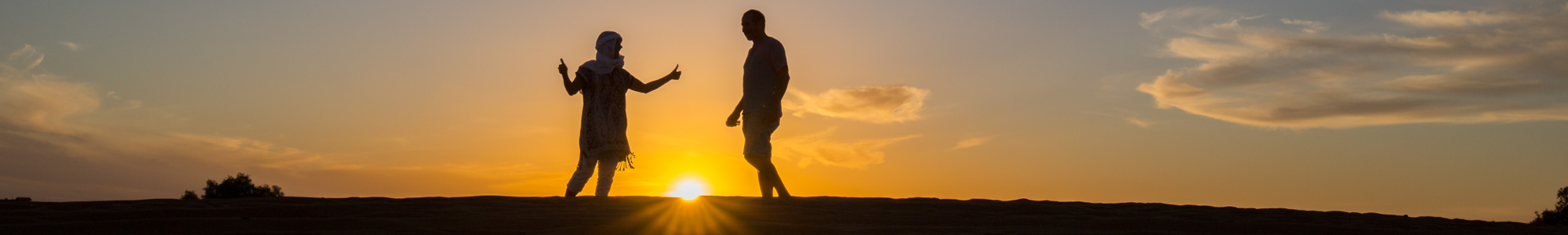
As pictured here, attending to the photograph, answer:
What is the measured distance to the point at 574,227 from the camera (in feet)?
16.9

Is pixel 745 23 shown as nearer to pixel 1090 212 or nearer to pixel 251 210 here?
pixel 1090 212

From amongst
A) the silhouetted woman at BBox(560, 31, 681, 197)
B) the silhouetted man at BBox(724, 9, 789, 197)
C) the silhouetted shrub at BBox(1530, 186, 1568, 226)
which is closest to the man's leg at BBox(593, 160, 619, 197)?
the silhouetted woman at BBox(560, 31, 681, 197)

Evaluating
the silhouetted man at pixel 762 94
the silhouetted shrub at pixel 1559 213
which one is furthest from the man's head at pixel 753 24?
the silhouetted shrub at pixel 1559 213

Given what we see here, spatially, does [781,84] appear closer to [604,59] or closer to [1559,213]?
[604,59]

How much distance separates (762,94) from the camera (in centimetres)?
805

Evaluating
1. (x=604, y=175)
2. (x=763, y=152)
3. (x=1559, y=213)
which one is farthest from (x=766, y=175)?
(x=1559, y=213)

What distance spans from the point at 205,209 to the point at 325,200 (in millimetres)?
813

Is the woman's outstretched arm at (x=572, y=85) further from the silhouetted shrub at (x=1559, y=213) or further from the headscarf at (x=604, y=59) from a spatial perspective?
the silhouetted shrub at (x=1559, y=213)

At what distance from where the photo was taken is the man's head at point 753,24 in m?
8.08

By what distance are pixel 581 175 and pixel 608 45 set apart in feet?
3.11

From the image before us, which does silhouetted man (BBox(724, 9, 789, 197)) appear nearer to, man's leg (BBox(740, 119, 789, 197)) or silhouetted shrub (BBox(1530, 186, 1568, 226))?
man's leg (BBox(740, 119, 789, 197))

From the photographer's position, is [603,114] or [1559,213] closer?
[603,114]

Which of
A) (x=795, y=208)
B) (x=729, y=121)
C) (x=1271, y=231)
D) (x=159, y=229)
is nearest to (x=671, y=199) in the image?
(x=795, y=208)

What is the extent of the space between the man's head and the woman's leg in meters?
1.48
